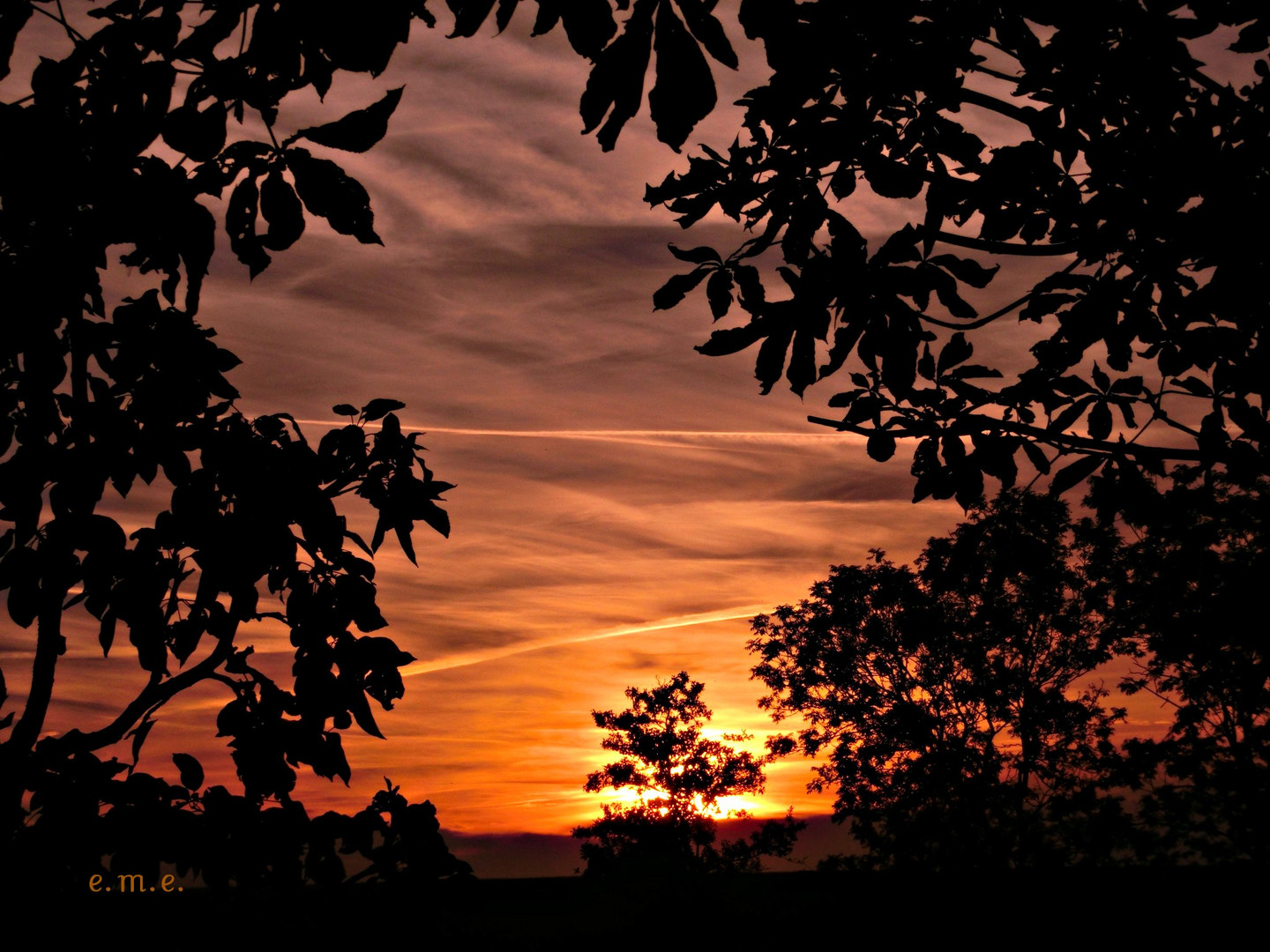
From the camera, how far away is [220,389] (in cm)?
353

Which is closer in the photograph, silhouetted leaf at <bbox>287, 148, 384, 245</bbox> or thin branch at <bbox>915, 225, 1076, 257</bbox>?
silhouetted leaf at <bbox>287, 148, 384, 245</bbox>

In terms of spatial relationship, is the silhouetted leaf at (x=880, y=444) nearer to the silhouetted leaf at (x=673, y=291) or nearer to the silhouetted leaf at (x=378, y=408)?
the silhouetted leaf at (x=673, y=291)

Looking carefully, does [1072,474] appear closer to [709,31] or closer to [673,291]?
[673,291]

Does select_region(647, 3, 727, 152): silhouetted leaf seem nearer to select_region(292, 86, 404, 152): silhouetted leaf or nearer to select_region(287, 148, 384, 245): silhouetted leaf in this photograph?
select_region(292, 86, 404, 152): silhouetted leaf

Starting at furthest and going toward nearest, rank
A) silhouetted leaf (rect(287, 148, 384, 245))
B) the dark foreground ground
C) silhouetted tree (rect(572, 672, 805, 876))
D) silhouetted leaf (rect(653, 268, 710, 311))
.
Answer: silhouetted tree (rect(572, 672, 805, 876)), the dark foreground ground, silhouetted leaf (rect(653, 268, 710, 311)), silhouetted leaf (rect(287, 148, 384, 245))

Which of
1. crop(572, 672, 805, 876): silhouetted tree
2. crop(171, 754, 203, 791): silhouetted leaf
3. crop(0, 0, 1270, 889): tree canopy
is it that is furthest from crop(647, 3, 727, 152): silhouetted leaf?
crop(572, 672, 805, 876): silhouetted tree

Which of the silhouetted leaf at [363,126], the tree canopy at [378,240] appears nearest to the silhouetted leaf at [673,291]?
the tree canopy at [378,240]

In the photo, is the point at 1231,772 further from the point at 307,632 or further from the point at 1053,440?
the point at 307,632

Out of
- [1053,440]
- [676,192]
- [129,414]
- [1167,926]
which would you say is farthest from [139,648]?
[1167,926]

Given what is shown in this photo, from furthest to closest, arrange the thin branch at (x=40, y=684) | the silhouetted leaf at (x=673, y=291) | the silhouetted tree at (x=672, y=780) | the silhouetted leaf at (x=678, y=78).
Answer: the silhouetted tree at (x=672, y=780), the silhouetted leaf at (x=673, y=291), the thin branch at (x=40, y=684), the silhouetted leaf at (x=678, y=78)

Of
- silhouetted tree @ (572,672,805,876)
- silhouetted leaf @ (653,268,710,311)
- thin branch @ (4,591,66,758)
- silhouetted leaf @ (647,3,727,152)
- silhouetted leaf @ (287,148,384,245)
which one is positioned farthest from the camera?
silhouetted tree @ (572,672,805,876)

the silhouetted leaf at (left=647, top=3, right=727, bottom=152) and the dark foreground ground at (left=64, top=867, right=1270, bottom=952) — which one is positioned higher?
the silhouetted leaf at (left=647, top=3, right=727, bottom=152)

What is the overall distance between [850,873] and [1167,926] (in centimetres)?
889

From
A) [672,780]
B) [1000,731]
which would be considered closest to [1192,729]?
[1000,731]
